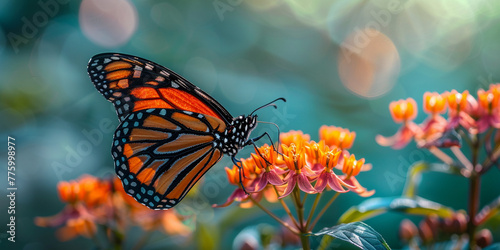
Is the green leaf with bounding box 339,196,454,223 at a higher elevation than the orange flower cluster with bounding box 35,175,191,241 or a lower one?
higher

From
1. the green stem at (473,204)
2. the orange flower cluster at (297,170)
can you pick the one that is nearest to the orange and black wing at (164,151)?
the orange flower cluster at (297,170)

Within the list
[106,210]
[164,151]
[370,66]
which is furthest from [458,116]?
[370,66]

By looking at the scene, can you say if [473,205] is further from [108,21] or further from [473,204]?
[108,21]

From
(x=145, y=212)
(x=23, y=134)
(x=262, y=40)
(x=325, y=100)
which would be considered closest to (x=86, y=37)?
(x=23, y=134)

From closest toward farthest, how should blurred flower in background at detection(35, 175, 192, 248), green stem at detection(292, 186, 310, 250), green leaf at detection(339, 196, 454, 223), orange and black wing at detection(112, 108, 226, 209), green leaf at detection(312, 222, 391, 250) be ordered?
1. green leaf at detection(312, 222, 391, 250)
2. green stem at detection(292, 186, 310, 250)
3. green leaf at detection(339, 196, 454, 223)
4. orange and black wing at detection(112, 108, 226, 209)
5. blurred flower in background at detection(35, 175, 192, 248)

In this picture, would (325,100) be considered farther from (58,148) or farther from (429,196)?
(58,148)

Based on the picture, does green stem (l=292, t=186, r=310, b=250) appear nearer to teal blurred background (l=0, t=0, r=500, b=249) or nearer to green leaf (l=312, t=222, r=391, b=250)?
green leaf (l=312, t=222, r=391, b=250)

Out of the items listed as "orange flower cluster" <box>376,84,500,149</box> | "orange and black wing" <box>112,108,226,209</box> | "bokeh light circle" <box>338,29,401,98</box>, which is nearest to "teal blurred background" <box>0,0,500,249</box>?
"bokeh light circle" <box>338,29,401,98</box>
